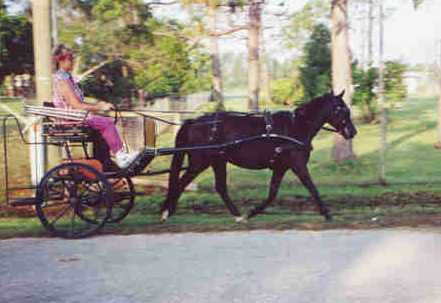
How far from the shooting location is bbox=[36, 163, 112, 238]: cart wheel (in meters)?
7.98

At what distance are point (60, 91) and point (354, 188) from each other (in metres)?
7.37

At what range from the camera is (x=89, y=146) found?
30.8 feet

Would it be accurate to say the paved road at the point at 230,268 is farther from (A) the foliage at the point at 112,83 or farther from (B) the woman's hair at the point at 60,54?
(A) the foliage at the point at 112,83

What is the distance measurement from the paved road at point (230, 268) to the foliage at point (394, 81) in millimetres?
21229

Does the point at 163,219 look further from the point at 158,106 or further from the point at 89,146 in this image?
the point at 158,106

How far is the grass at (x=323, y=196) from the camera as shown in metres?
8.64

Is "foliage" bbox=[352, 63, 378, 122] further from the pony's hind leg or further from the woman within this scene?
A: the woman

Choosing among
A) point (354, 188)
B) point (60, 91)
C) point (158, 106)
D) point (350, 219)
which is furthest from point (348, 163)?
point (158, 106)

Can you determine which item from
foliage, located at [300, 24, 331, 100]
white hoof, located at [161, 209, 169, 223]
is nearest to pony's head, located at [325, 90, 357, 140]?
white hoof, located at [161, 209, 169, 223]

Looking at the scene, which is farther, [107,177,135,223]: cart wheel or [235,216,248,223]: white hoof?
[235,216,248,223]: white hoof

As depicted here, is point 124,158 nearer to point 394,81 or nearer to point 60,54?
point 60,54

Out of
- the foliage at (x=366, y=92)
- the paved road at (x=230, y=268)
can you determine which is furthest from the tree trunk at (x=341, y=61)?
the foliage at (x=366, y=92)

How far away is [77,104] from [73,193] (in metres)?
1.18

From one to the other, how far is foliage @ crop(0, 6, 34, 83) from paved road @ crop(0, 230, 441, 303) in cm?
2261
